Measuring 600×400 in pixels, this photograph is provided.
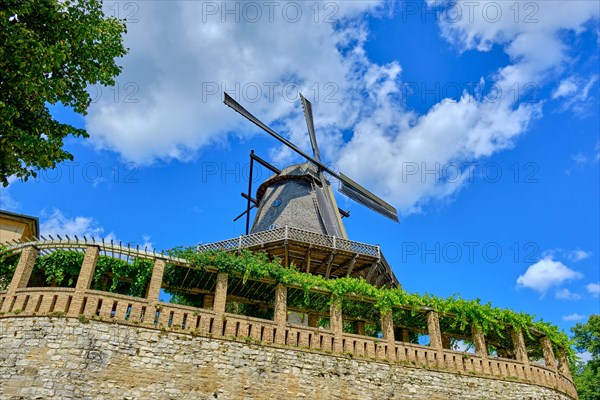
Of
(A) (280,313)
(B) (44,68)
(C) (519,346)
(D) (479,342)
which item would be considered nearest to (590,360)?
(C) (519,346)

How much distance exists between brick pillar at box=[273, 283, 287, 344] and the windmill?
7.81m

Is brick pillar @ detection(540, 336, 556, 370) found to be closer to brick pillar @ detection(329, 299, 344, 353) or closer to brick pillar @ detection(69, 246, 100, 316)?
brick pillar @ detection(329, 299, 344, 353)

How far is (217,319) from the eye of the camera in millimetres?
13367

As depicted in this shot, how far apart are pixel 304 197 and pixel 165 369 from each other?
13.4m

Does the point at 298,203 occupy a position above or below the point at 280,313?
above

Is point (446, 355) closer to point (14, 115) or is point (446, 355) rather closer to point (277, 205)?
point (277, 205)

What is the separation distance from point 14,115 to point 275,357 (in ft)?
29.5

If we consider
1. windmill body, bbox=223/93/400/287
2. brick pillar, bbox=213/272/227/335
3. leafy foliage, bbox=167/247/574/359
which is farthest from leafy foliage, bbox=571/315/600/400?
brick pillar, bbox=213/272/227/335

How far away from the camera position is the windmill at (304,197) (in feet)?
75.1

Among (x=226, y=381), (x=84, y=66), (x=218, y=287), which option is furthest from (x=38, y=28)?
(x=226, y=381)

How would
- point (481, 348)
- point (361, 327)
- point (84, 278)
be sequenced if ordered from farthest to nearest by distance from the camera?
point (361, 327) < point (481, 348) < point (84, 278)

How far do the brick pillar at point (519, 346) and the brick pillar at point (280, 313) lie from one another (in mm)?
8947

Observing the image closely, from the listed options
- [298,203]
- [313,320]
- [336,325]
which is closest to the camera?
[336,325]

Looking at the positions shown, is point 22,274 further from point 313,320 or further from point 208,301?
point 313,320
